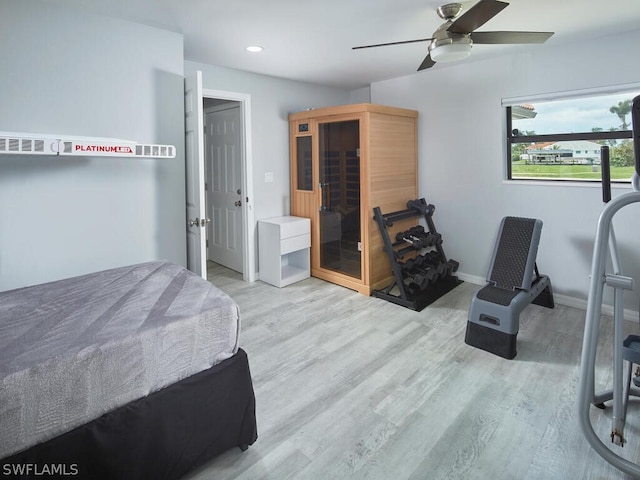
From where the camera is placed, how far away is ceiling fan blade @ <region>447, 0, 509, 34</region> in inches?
75.7

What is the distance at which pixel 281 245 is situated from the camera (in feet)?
13.8

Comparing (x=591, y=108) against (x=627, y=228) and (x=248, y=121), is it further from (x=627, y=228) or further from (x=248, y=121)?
(x=248, y=121)

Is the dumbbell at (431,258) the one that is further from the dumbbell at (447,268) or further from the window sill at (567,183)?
the window sill at (567,183)

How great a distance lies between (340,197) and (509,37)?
2.27 m

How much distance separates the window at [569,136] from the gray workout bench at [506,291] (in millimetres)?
950

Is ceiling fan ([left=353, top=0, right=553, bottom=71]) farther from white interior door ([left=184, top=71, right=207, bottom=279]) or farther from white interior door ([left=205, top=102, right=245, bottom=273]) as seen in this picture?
white interior door ([left=205, top=102, right=245, bottom=273])

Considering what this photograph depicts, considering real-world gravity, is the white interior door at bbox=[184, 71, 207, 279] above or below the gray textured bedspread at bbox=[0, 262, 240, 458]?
above

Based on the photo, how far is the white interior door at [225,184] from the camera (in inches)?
177

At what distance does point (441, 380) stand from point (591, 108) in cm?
290

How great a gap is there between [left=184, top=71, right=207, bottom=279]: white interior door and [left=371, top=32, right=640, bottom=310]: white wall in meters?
2.70

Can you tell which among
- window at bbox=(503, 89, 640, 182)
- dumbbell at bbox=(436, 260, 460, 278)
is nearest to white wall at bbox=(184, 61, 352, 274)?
dumbbell at bbox=(436, 260, 460, 278)

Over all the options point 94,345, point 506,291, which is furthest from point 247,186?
point 94,345

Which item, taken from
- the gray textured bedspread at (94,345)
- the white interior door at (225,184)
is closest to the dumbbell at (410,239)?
the white interior door at (225,184)

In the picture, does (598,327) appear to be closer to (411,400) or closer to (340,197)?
(411,400)
